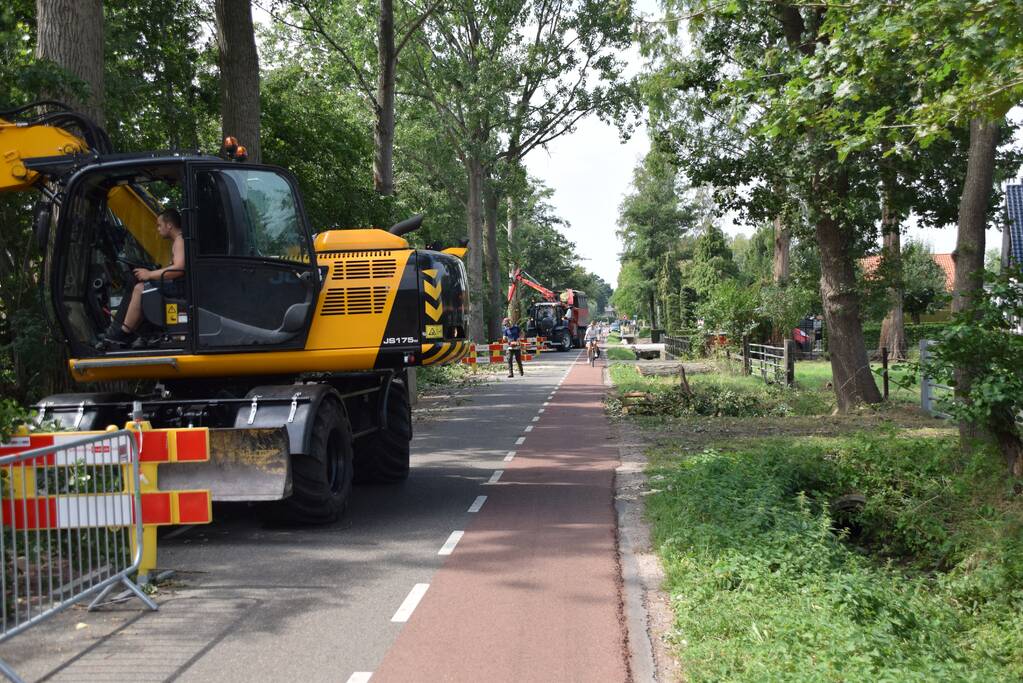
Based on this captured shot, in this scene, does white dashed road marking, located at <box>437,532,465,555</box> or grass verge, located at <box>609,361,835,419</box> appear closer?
white dashed road marking, located at <box>437,532,465,555</box>

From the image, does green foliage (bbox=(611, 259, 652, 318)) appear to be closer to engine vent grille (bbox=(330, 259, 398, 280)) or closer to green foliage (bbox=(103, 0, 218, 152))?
green foliage (bbox=(103, 0, 218, 152))

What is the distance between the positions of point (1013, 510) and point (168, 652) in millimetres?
7834

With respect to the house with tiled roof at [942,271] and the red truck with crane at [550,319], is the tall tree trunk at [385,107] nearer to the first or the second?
the house with tiled roof at [942,271]

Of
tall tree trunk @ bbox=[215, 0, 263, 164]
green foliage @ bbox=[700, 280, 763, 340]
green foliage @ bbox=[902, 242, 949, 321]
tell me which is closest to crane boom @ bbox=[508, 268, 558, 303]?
green foliage @ bbox=[902, 242, 949, 321]

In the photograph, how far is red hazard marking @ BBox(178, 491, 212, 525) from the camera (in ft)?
24.9

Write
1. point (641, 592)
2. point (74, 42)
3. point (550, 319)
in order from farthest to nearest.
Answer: point (550, 319) < point (74, 42) < point (641, 592)

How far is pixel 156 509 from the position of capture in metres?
7.53

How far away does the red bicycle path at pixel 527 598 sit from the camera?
226 inches

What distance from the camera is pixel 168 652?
19.7 ft

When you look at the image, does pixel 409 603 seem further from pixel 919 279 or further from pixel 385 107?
pixel 919 279

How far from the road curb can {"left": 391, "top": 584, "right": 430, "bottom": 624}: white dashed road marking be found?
1466 millimetres

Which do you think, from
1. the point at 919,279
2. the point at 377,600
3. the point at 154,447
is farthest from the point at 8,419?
the point at 919,279

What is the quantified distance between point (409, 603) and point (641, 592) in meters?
1.70

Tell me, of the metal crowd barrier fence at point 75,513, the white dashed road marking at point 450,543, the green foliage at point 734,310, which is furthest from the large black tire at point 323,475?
the green foliage at point 734,310
